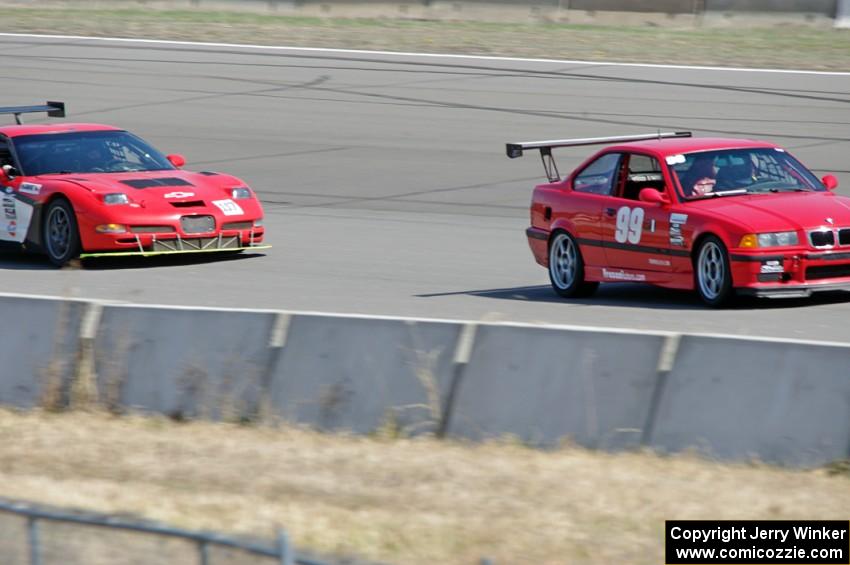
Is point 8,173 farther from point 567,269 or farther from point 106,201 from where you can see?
point 567,269

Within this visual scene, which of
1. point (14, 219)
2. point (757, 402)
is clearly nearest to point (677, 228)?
point (757, 402)

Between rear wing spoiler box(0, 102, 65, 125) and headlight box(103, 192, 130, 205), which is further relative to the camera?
rear wing spoiler box(0, 102, 65, 125)

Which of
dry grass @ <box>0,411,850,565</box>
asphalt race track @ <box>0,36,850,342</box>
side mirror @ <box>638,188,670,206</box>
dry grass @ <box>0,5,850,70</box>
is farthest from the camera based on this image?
dry grass @ <box>0,5,850,70</box>

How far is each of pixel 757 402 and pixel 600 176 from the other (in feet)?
17.3

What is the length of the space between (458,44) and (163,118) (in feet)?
20.2

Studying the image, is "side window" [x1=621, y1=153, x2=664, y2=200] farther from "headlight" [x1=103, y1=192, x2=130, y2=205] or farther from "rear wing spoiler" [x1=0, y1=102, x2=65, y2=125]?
"rear wing spoiler" [x1=0, y1=102, x2=65, y2=125]

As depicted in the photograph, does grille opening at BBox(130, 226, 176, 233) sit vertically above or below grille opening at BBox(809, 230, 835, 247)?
below

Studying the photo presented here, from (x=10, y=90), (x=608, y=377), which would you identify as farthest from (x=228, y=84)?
(x=608, y=377)

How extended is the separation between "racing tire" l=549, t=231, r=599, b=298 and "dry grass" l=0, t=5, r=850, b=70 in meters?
12.4

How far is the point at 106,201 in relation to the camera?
1295cm

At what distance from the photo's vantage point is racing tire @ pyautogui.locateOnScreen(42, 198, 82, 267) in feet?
42.8

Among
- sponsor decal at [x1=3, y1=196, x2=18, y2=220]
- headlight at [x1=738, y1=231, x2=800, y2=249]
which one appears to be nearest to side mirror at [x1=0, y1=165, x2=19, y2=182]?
sponsor decal at [x1=3, y1=196, x2=18, y2=220]

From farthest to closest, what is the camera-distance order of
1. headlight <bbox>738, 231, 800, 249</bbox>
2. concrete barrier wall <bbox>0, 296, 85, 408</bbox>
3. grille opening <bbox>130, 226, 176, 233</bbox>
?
grille opening <bbox>130, 226, 176, 233</bbox> → headlight <bbox>738, 231, 800, 249</bbox> → concrete barrier wall <bbox>0, 296, 85, 408</bbox>

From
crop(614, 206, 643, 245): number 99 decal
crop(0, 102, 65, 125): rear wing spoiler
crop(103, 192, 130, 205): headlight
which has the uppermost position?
crop(614, 206, 643, 245): number 99 decal
